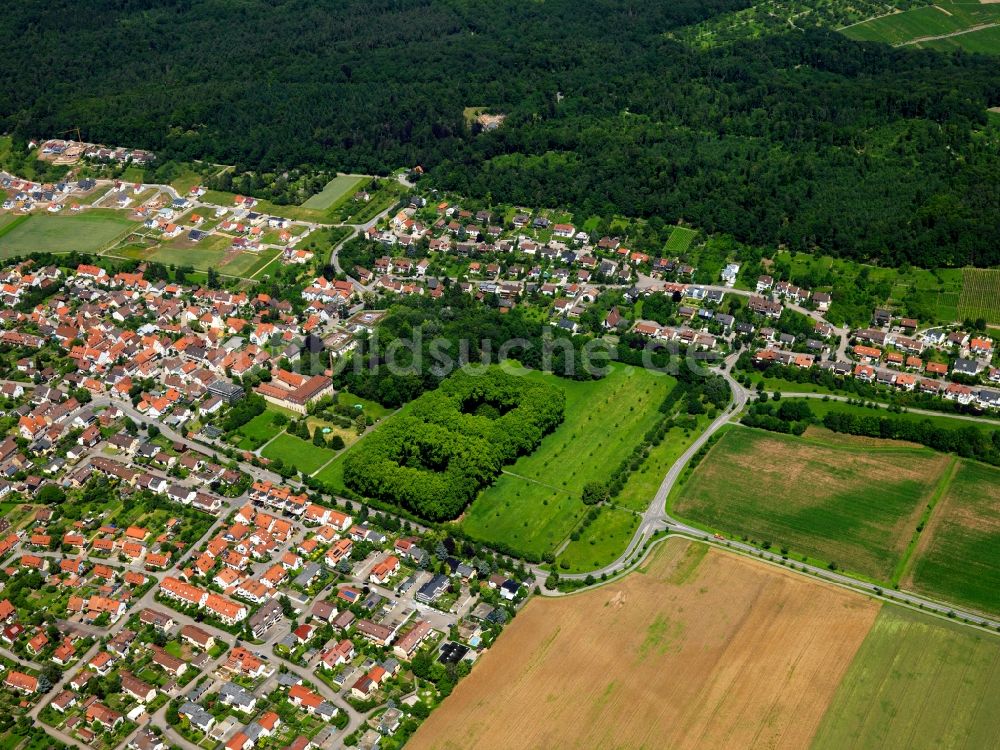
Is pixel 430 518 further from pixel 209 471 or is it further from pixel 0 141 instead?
pixel 0 141

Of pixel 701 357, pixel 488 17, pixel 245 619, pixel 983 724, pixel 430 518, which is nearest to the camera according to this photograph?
pixel 983 724

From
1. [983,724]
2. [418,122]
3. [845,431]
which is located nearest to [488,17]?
[418,122]

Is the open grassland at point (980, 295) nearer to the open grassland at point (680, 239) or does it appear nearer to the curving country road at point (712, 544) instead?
the open grassland at point (680, 239)

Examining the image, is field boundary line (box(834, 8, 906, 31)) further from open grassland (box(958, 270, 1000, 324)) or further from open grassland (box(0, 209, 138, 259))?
open grassland (box(0, 209, 138, 259))

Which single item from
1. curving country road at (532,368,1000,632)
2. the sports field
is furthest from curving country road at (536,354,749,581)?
the sports field

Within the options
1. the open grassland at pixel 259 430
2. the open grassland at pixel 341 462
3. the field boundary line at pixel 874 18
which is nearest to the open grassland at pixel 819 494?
the open grassland at pixel 341 462
